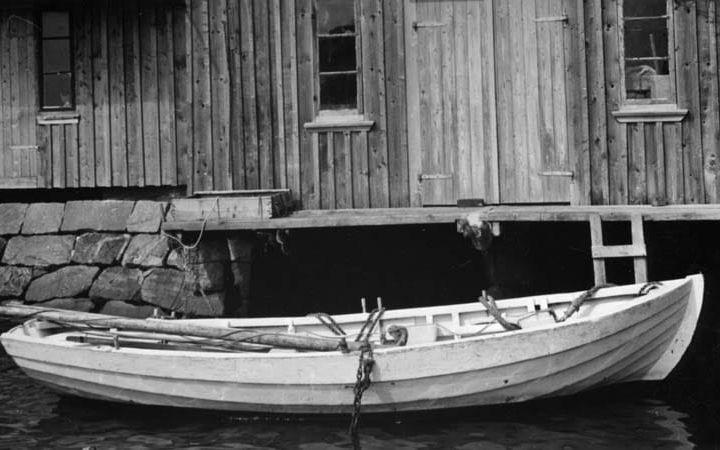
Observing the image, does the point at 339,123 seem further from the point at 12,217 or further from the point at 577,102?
the point at 12,217

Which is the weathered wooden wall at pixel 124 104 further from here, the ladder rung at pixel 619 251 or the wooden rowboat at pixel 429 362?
the ladder rung at pixel 619 251

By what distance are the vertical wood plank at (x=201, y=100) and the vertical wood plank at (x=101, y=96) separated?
1437mm

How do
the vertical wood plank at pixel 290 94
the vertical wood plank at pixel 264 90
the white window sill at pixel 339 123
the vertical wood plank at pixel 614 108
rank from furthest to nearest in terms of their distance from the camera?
the vertical wood plank at pixel 264 90
the vertical wood plank at pixel 290 94
the white window sill at pixel 339 123
the vertical wood plank at pixel 614 108

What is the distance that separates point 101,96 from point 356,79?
12.1 ft

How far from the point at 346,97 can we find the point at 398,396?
4.96m

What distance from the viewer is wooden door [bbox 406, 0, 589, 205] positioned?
12977 mm

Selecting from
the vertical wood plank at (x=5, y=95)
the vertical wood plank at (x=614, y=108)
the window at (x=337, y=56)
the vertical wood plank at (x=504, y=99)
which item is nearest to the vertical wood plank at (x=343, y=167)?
the window at (x=337, y=56)

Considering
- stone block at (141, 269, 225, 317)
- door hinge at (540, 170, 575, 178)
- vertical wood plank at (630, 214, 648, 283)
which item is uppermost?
door hinge at (540, 170, 575, 178)

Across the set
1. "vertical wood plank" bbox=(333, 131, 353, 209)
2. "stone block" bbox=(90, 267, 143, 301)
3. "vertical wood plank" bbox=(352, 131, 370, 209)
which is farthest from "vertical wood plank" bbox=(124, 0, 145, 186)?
"vertical wood plank" bbox=(352, 131, 370, 209)

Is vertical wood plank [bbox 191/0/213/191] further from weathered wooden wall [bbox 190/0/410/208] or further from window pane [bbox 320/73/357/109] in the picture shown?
window pane [bbox 320/73/357/109]

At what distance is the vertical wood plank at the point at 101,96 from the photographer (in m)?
14.6

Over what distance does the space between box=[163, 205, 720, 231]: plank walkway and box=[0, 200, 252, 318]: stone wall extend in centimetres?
57

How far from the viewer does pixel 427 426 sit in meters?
9.88

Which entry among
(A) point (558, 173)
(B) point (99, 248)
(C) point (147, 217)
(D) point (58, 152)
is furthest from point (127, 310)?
(A) point (558, 173)
